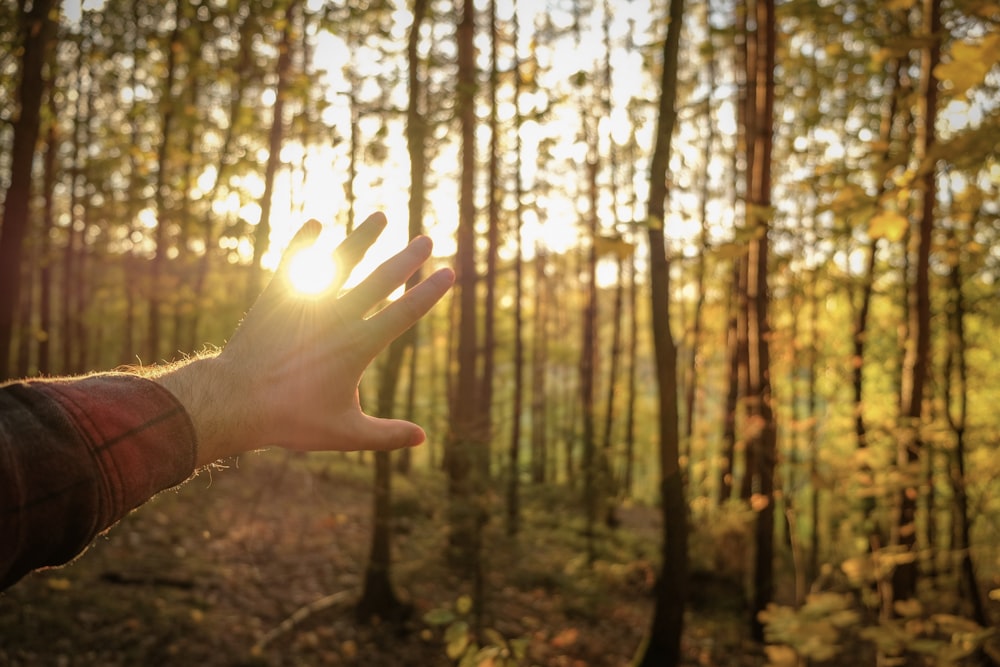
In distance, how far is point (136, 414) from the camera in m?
1.13

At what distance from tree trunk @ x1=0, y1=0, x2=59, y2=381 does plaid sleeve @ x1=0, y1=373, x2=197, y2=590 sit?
4658mm

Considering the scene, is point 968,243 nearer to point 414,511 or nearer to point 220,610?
point 414,511

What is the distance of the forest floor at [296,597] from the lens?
20.8 feet

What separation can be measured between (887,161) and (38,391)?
2.93 metres

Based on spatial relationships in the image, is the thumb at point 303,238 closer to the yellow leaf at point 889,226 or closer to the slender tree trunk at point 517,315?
the yellow leaf at point 889,226

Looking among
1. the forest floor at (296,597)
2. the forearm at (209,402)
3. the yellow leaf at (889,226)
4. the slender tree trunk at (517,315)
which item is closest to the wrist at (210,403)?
the forearm at (209,402)

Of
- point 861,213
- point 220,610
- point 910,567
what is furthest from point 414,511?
point 861,213

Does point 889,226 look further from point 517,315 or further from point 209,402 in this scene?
point 517,315

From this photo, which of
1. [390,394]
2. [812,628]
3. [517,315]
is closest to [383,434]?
[812,628]

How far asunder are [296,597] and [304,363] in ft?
26.9

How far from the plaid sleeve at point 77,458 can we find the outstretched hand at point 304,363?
3.5 inches

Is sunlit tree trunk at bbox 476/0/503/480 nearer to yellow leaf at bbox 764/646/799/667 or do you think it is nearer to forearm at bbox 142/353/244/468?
yellow leaf at bbox 764/646/799/667

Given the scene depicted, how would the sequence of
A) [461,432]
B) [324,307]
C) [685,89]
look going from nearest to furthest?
[324,307]
[461,432]
[685,89]

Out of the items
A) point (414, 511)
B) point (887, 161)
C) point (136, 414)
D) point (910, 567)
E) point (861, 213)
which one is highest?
point (887, 161)
